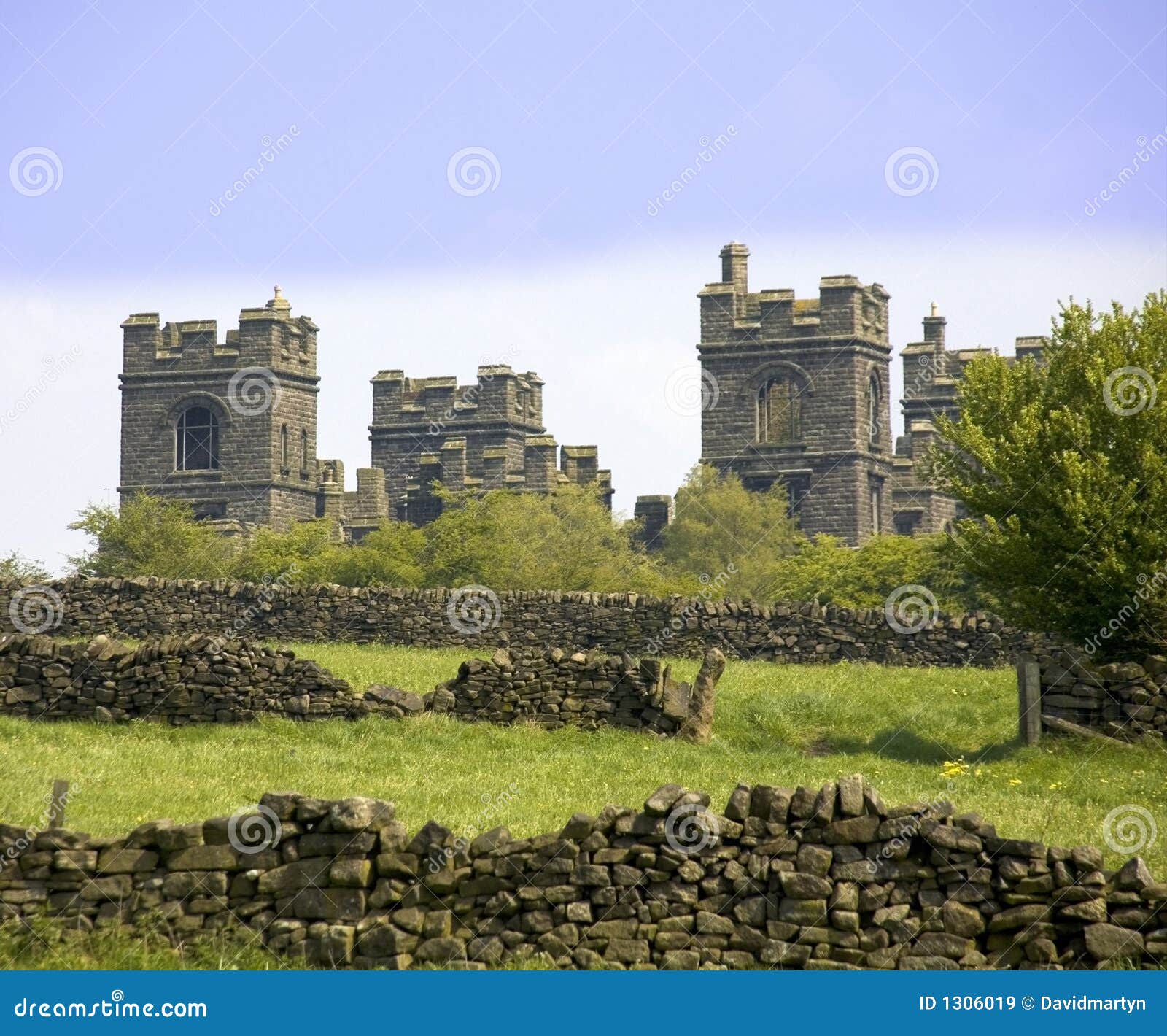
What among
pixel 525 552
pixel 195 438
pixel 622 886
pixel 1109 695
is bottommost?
pixel 622 886

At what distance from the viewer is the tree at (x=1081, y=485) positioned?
23094mm

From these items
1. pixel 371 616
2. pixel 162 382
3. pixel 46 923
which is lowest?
pixel 46 923

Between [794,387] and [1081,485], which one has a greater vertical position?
[794,387]

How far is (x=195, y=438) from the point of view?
76062mm

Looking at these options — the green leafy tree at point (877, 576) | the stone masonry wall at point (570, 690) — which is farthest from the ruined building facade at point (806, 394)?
the stone masonry wall at point (570, 690)

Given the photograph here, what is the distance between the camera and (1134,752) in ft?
69.2

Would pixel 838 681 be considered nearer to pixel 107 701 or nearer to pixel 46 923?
pixel 107 701

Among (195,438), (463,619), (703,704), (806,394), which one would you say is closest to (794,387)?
(806,394)

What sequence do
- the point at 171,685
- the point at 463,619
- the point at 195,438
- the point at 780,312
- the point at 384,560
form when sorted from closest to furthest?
1. the point at 171,685
2. the point at 463,619
3. the point at 384,560
4. the point at 780,312
5. the point at 195,438

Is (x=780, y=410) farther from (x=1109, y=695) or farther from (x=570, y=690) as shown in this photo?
(x=1109, y=695)

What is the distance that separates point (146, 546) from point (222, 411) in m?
23.0

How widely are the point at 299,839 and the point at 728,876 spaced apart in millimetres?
3059

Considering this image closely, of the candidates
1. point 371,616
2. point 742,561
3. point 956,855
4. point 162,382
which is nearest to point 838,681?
point 371,616

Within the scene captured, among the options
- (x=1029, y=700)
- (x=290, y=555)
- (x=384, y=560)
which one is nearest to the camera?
(x=1029, y=700)
